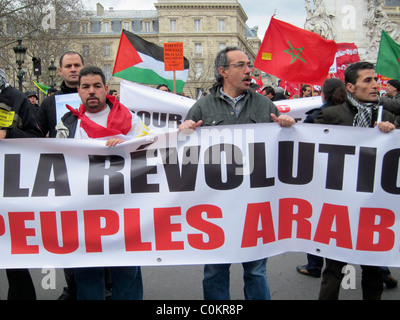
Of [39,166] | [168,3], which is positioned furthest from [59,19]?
[168,3]

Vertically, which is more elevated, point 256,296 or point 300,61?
point 300,61

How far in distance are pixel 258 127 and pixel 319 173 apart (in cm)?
54

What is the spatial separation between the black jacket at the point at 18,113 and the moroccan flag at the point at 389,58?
429cm

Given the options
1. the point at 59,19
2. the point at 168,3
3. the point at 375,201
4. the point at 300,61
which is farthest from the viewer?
the point at 168,3

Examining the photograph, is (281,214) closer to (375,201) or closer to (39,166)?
(375,201)

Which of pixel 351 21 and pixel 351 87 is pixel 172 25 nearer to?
pixel 351 21

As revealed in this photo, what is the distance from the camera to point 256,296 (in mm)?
3158

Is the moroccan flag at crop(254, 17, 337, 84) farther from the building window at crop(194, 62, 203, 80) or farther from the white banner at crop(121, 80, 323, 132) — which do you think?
the building window at crop(194, 62, 203, 80)

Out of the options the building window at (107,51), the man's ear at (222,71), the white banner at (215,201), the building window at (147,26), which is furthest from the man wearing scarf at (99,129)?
the building window at (147,26)

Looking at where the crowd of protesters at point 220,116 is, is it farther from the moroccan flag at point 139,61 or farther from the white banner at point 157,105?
the moroccan flag at point 139,61

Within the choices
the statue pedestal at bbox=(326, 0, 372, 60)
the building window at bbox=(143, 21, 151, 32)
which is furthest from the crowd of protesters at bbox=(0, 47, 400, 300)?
the building window at bbox=(143, 21, 151, 32)

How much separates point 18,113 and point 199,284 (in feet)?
7.49

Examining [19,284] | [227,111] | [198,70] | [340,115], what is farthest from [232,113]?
[198,70]

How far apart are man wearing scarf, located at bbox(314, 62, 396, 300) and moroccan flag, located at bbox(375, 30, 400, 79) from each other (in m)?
2.55
